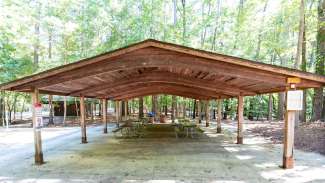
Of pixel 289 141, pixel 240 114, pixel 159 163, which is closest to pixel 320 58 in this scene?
pixel 240 114

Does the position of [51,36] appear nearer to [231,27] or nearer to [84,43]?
[84,43]

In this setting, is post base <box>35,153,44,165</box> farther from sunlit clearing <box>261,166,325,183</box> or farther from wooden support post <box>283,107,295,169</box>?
wooden support post <box>283,107,295,169</box>

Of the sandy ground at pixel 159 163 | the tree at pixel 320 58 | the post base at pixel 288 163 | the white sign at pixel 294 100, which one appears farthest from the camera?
the tree at pixel 320 58

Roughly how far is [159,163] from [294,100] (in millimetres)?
3569

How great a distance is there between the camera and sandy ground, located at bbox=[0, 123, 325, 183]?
5.08 m

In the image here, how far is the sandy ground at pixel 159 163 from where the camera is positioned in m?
5.08

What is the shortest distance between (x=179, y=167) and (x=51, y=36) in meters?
16.6

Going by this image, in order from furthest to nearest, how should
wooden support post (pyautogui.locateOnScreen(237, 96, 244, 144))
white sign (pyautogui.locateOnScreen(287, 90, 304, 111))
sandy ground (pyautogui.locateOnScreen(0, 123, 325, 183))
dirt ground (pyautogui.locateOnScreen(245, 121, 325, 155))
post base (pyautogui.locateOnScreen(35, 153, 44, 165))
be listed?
1. wooden support post (pyautogui.locateOnScreen(237, 96, 244, 144))
2. dirt ground (pyautogui.locateOnScreen(245, 121, 325, 155))
3. post base (pyautogui.locateOnScreen(35, 153, 44, 165))
4. white sign (pyautogui.locateOnScreen(287, 90, 304, 111))
5. sandy ground (pyautogui.locateOnScreen(0, 123, 325, 183))

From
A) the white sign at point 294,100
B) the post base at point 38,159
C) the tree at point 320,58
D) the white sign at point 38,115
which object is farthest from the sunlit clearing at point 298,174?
the tree at point 320,58

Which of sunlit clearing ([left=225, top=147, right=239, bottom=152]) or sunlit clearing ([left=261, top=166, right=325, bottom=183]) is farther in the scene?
sunlit clearing ([left=225, top=147, right=239, bottom=152])

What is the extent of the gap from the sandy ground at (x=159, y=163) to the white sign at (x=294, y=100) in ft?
4.72

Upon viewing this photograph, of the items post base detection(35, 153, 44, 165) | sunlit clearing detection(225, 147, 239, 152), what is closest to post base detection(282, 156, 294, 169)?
sunlit clearing detection(225, 147, 239, 152)

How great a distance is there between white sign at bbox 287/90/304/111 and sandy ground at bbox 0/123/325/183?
144 cm

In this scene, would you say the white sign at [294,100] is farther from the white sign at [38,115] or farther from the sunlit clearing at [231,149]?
the white sign at [38,115]
